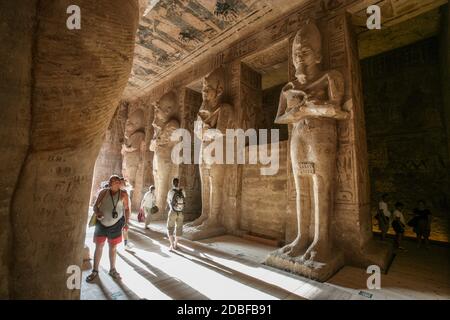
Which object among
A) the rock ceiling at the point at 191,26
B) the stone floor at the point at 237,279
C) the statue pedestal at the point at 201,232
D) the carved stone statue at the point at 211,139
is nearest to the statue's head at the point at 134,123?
the rock ceiling at the point at 191,26

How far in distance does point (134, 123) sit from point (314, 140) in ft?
26.6

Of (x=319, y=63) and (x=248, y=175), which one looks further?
(x=248, y=175)

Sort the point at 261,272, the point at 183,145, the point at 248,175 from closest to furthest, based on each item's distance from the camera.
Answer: the point at 261,272 → the point at 248,175 → the point at 183,145

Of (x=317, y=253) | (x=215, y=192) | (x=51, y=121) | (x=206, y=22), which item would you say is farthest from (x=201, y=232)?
(x=206, y=22)

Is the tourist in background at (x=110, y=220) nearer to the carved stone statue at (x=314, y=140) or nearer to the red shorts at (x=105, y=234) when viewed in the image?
the red shorts at (x=105, y=234)

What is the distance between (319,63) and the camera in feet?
13.4

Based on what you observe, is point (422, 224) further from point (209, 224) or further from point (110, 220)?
point (110, 220)

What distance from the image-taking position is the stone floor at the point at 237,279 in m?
2.49

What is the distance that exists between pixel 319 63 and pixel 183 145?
4.89 meters

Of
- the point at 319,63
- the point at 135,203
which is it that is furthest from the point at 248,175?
the point at 135,203

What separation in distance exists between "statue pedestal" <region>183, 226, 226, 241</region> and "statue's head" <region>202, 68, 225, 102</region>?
10.9ft

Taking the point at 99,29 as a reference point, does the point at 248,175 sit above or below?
below

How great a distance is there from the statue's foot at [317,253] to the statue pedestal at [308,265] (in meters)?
0.07
